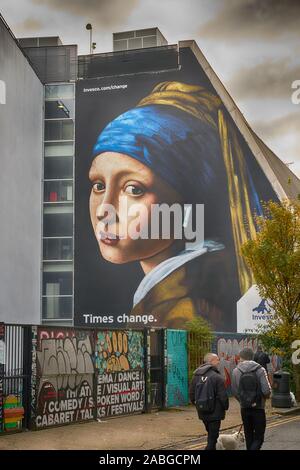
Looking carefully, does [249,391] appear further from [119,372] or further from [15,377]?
[119,372]

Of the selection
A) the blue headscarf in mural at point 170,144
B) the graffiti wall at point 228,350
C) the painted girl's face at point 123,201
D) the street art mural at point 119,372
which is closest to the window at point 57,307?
the painted girl's face at point 123,201

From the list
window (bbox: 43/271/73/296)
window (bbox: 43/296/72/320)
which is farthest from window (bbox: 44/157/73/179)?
window (bbox: 43/296/72/320)

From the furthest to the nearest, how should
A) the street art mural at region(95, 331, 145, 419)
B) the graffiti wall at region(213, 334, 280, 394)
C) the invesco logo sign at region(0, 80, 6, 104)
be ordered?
the invesco logo sign at region(0, 80, 6, 104) < the graffiti wall at region(213, 334, 280, 394) < the street art mural at region(95, 331, 145, 419)

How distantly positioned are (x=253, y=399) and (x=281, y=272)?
1340 cm

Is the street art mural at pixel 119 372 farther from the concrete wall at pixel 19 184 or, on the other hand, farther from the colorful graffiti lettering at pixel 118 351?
the concrete wall at pixel 19 184

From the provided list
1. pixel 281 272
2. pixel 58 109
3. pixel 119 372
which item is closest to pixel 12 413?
pixel 119 372

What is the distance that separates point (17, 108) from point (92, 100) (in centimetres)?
727

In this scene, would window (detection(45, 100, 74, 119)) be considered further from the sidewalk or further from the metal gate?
the metal gate

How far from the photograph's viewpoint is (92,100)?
5547 cm

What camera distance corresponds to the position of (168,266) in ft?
170

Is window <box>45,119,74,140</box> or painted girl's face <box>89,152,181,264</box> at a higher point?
window <box>45,119,74,140</box>

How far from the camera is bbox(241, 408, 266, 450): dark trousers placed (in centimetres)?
1080

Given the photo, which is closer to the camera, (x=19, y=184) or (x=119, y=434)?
(x=119, y=434)
